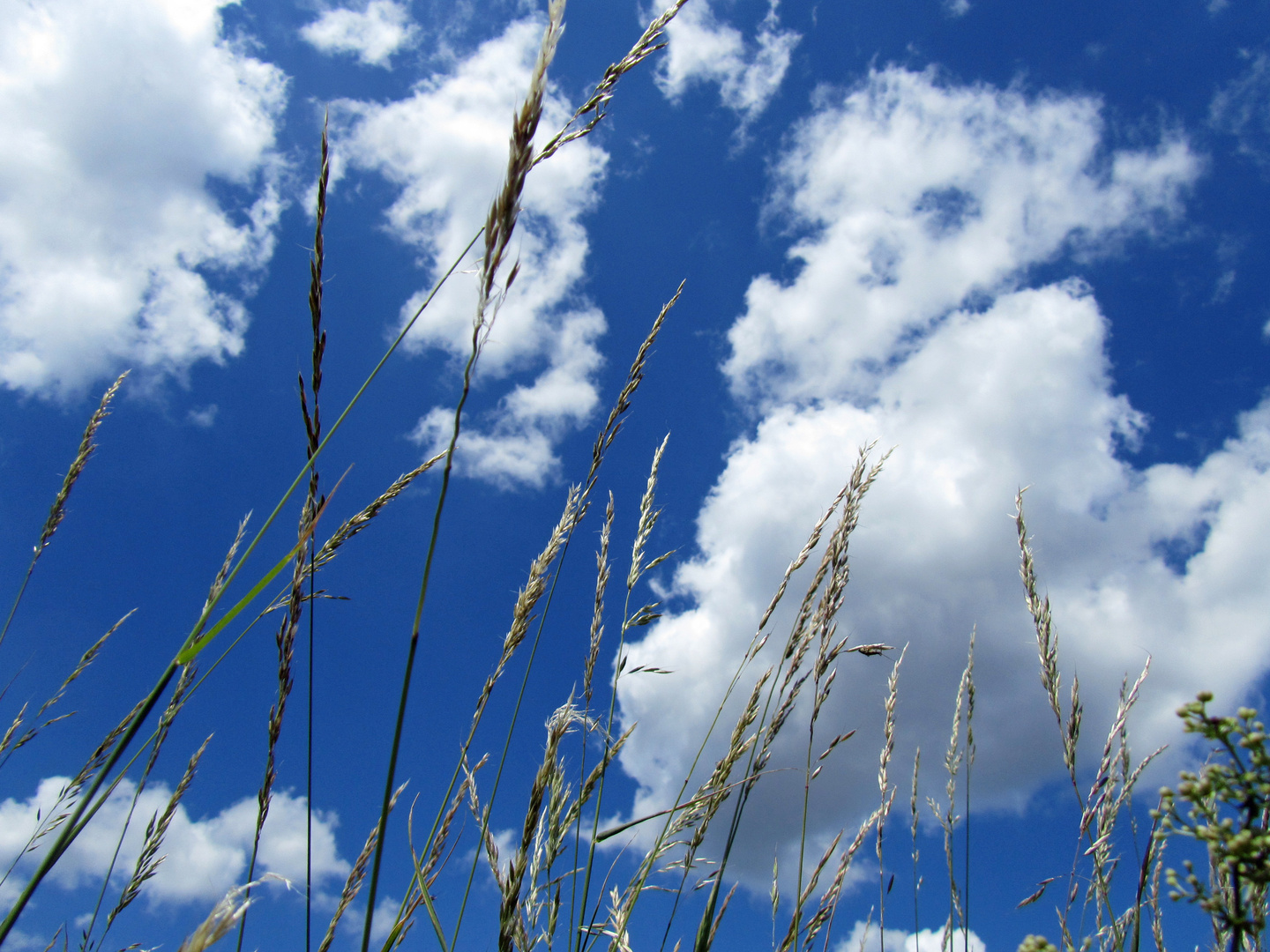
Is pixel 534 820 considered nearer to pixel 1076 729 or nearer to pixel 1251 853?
pixel 1251 853

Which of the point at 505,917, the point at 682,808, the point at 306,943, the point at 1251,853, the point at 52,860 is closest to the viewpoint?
the point at 1251,853

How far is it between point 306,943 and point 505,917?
52 centimetres

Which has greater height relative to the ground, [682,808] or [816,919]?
[682,808]

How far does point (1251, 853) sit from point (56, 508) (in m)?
3.50

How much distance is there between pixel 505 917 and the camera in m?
1.26

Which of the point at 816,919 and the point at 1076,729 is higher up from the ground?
the point at 1076,729

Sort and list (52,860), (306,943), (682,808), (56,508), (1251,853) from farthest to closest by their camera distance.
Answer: (56,508)
(682,808)
(306,943)
(52,860)
(1251,853)

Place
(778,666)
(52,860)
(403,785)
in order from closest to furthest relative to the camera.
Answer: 1. (52,860)
2. (778,666)
3. (403,785)

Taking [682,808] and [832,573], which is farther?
[832,573]

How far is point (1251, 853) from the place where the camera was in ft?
1.94

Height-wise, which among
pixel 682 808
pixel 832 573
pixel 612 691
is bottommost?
pixel 682 808

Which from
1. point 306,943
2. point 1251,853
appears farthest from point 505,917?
point 1251,853

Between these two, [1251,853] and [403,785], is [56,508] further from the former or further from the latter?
[1251,853]

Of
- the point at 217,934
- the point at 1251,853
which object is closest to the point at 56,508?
the point at 217,934
